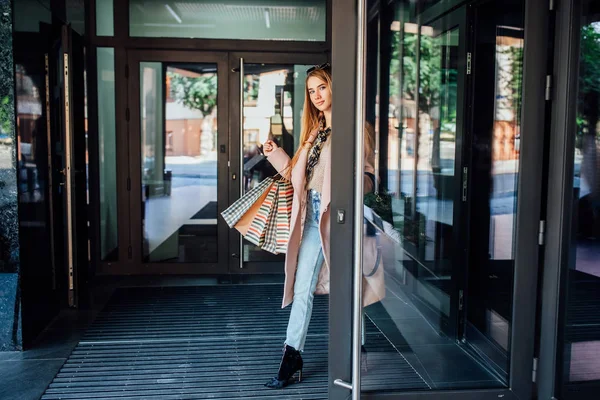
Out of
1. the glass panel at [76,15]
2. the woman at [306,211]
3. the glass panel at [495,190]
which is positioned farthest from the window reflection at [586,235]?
the glass panel at [76,15]

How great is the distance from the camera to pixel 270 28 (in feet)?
18.7

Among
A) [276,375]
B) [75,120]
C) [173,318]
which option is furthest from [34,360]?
[75,120]

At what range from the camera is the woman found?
121 inches

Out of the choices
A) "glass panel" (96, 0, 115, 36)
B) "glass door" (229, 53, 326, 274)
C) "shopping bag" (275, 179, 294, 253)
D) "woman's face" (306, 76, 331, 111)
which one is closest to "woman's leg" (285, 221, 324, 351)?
"shopping bag" (275, 179, 294, 253)

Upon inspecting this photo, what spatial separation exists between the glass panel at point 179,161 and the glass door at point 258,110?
21 cm

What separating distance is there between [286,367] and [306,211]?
0.82 meters

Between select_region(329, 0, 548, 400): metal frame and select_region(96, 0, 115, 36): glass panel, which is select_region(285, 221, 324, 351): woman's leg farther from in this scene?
select_region(96, 0, 115, 36): glass panel

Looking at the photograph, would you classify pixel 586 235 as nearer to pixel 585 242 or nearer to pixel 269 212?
pixel 585 242

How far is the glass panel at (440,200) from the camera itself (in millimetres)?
2843

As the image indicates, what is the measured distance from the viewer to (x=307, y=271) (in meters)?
3.16

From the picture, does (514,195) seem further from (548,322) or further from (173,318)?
(173,318)

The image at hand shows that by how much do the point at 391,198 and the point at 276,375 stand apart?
4.00 feet

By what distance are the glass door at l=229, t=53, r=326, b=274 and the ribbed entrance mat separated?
3.82 feet

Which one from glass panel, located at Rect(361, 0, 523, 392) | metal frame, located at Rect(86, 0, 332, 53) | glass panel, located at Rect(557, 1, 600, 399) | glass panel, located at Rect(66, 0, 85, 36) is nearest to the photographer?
glass panel, located at Rect(557, 1, 600, 399)
